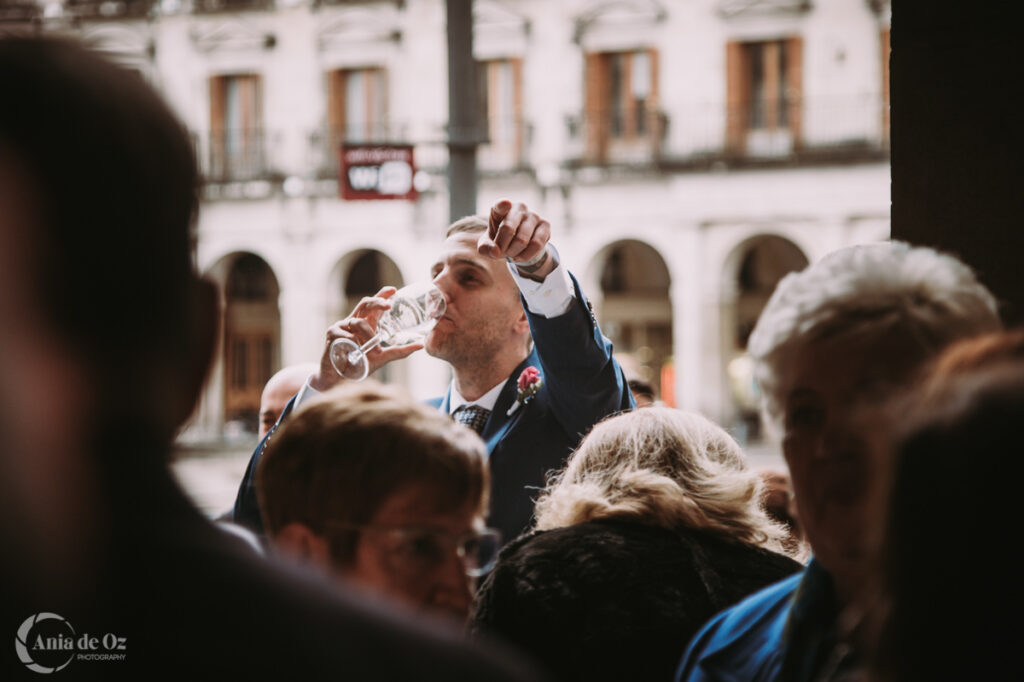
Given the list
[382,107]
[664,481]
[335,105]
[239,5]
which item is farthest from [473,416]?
[239,5]

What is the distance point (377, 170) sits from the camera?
332 inches

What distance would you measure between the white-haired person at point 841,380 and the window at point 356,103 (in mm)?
23832

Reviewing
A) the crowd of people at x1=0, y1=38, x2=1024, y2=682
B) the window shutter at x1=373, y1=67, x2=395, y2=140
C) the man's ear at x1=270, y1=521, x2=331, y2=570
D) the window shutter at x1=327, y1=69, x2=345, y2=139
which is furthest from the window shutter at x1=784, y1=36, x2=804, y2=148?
the man's ear at x1=270, y1=521, x2=331, y2=570

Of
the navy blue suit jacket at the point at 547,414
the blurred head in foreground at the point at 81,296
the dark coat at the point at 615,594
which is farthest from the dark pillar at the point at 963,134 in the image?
the blurred head in foreground at the point at 81,296

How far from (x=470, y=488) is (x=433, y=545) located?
96 millimetres

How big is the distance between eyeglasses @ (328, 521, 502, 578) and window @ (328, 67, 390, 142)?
938 inches

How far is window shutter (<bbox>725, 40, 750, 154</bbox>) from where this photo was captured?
920 inches

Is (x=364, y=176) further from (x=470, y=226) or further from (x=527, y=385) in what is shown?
(x=527, y=385)

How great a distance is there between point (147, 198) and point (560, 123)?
23423mm

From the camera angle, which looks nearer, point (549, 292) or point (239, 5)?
point (549, 292)

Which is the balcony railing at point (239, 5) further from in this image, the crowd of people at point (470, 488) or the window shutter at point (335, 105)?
the crowd of people at point (470, 488)

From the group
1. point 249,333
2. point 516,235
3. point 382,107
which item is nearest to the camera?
point 516,235

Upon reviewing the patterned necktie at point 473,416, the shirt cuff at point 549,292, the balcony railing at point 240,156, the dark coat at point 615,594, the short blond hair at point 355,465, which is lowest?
the dark coat at point 615,594

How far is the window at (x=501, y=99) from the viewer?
24234mm
